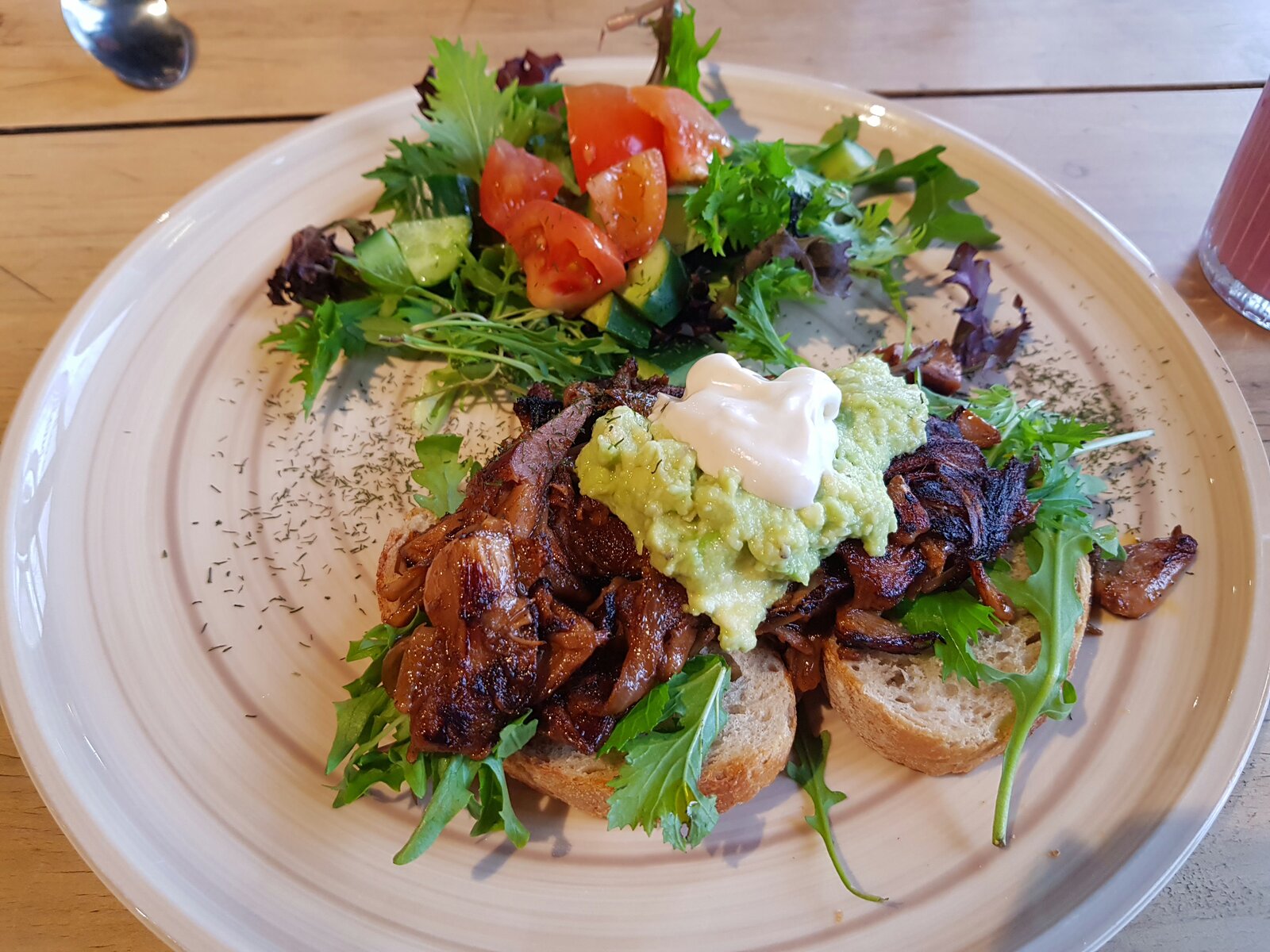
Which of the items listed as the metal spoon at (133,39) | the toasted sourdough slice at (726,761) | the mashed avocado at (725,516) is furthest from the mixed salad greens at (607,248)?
the metal spoon at (133,39)

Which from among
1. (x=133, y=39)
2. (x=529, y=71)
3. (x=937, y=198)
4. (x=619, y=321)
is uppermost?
(x=529, y=71)

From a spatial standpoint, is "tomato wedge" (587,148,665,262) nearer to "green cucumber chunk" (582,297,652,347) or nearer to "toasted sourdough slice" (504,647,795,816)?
"green cucumber chunk" (582,297,652,347)

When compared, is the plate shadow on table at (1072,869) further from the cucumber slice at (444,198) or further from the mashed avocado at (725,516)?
the cucumber slice at (444,198)

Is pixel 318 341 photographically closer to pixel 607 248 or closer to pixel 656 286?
pixel 607 248

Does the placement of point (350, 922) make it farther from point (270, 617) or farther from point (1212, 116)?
point (1212, 116)

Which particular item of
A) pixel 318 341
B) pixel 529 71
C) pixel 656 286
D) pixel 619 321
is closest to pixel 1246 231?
pixel 656 286

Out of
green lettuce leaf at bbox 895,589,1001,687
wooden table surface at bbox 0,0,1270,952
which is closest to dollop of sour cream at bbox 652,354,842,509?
green lettuce leaf at bbox 895,589,1001,687
